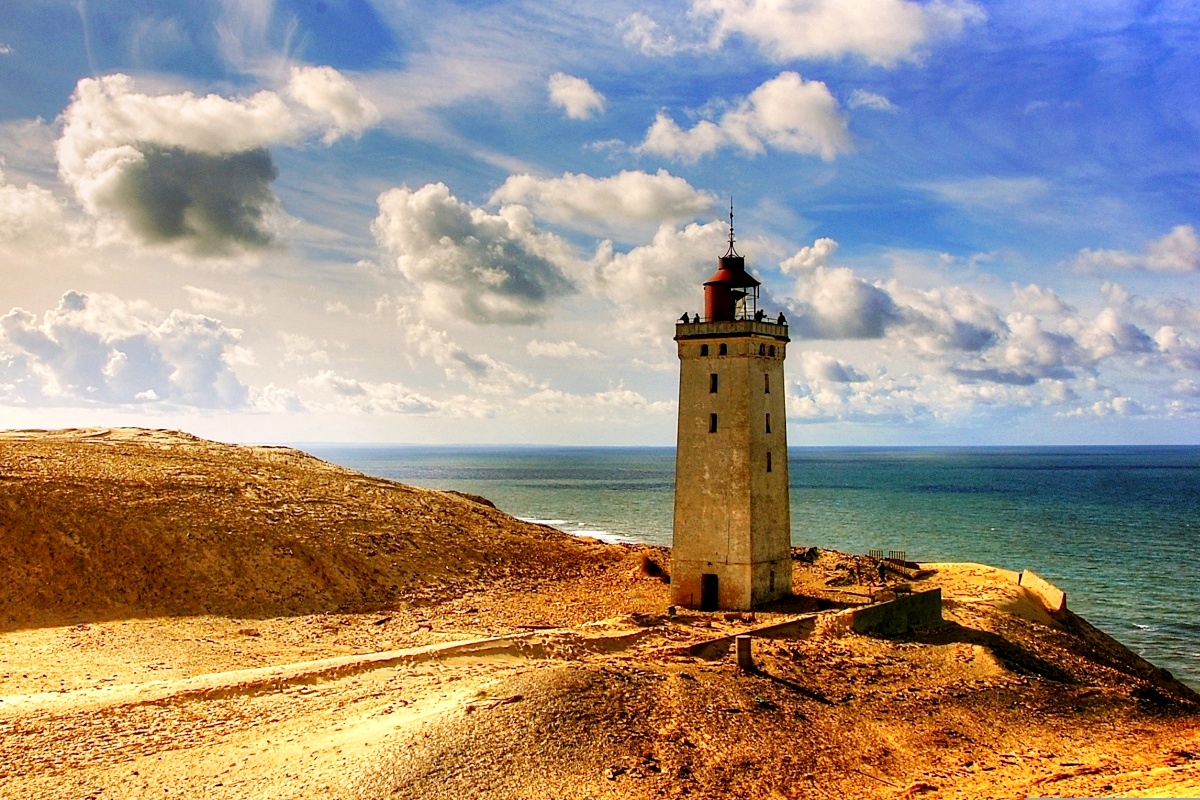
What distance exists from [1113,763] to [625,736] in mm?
10410

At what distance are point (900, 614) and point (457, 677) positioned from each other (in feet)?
45.5

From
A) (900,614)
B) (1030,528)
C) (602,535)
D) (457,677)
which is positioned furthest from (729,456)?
(1030,528)

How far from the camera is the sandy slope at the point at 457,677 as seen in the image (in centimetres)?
1672

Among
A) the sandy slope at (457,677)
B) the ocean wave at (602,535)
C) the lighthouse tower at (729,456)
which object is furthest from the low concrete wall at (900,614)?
the ocean wave at (602,535)

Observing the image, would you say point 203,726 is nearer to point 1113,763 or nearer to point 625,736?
point 625,736

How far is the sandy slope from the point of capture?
658 inches

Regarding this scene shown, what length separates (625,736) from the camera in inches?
711

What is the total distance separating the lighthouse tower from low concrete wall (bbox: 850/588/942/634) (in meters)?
3.86

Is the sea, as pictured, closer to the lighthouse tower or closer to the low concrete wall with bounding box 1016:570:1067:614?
the low concrete wall with bounding box 1016:570:1067:614

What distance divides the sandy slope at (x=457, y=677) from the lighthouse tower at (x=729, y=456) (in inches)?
69.3

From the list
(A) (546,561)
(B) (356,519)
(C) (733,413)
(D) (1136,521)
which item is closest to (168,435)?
(B) (356,519)

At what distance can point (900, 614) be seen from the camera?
91.1 ft

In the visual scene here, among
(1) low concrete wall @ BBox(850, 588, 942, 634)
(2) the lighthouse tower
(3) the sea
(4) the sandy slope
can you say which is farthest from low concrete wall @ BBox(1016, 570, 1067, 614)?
(2) the lighthouse tower

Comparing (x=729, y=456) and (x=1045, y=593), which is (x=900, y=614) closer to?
(x=729, y=456)
